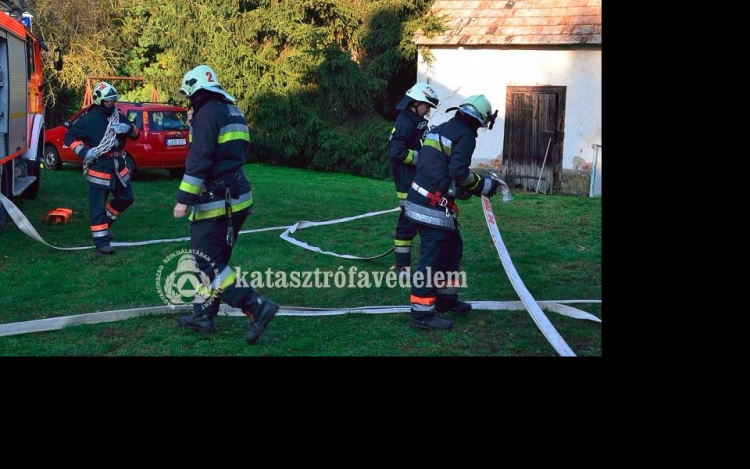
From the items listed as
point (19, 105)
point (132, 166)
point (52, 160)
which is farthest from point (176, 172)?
point (19, 105)

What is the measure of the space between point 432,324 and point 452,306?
470 millimetres

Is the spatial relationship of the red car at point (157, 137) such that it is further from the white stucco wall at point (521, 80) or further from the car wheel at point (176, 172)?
the white stucco wall at point (521, 80)

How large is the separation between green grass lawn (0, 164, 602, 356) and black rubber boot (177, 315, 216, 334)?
0.21 ft

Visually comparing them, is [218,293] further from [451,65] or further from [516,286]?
[451,65]

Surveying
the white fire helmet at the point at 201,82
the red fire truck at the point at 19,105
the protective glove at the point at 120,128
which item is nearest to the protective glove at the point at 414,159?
the white fire helmet at the point at 201,82

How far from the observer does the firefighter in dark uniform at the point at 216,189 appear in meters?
5.27

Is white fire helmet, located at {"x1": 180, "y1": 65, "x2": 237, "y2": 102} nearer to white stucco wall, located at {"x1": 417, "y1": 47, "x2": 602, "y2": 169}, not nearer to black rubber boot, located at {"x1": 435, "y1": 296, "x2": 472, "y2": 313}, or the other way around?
black rubber boot, located at {"x1": 435, "y1": 296, "x2": 472, "y2": 313}

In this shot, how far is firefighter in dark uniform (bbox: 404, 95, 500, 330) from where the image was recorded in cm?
575

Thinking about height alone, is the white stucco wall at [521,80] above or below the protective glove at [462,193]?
above

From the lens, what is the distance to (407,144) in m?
7.31

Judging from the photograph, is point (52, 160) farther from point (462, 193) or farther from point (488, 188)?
point (488, 188)

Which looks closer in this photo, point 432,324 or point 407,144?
point 432,324

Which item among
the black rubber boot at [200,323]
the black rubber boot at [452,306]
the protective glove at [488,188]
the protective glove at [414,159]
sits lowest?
the black rubber boot at [200,323]

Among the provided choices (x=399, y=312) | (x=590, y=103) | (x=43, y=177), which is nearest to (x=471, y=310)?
(x=399, y=312)
